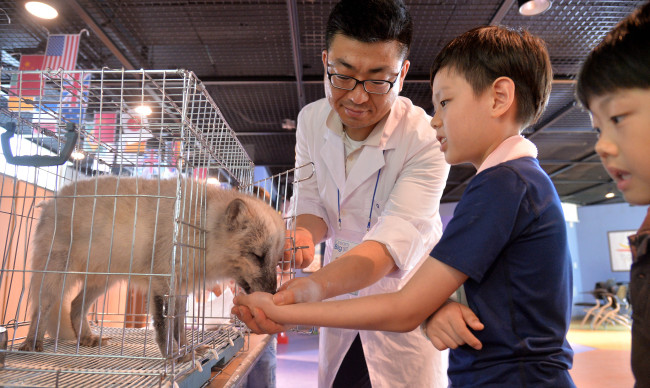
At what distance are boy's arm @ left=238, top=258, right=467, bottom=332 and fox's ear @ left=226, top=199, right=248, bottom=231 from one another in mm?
805

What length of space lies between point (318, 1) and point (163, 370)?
13.2ft

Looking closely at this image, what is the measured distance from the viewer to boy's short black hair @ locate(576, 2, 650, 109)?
2.65 feet

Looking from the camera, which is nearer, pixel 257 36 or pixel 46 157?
pixel 46 157

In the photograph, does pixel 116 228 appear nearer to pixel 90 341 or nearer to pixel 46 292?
pixel 46 292

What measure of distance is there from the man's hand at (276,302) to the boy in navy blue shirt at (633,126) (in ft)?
2.53

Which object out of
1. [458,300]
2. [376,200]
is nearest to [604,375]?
[376,200]

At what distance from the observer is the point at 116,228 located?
5.75ft

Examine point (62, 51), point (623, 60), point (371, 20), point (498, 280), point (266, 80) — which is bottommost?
point (498, 280)

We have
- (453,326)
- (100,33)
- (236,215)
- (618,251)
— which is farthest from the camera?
(618,251)

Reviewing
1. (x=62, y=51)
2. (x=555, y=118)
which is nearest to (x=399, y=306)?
(x=62, y=51)

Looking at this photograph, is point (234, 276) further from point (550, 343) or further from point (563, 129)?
point (563, 129)

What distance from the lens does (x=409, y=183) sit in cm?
183

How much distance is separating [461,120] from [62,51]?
4398 millimetres

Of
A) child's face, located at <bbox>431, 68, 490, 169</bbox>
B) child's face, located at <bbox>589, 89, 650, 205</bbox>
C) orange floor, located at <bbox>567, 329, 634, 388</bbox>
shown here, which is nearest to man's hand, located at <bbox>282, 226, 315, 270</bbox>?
child's face, located at <bbox>431, 68, 490, 169</bbox>
